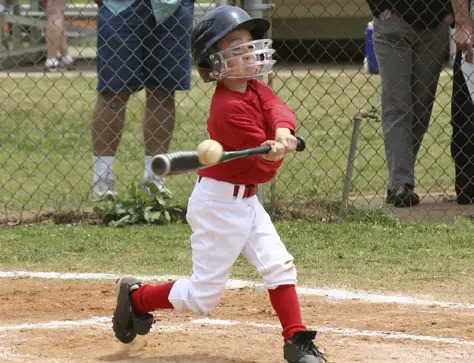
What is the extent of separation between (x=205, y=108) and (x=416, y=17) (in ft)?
14.2

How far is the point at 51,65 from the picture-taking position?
44.8 ft

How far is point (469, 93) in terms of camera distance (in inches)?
307

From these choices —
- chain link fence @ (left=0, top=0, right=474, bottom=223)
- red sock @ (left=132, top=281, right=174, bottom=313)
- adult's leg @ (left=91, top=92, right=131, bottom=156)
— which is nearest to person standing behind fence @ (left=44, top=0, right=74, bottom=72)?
chain link fence @ (left=0, top=0, right=474, bottom=223)

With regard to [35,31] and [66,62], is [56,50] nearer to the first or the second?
[66,62]

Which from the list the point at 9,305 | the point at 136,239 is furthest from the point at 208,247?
the point at 136,239

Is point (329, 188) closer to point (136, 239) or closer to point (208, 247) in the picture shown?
point (136, 239)

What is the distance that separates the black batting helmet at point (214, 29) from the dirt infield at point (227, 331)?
111 centimetres

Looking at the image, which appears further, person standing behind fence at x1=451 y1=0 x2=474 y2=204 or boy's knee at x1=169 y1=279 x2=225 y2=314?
person standing behind fence at x1=451 y1=0 x2=474 y2=204

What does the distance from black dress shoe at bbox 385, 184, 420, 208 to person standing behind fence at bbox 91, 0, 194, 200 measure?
1561 millimetres

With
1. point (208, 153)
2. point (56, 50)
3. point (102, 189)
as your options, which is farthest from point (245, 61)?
point (56, 50)

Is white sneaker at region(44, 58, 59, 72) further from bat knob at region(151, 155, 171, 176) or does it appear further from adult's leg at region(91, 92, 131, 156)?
bat knob at region(151, 155, 171, 176)

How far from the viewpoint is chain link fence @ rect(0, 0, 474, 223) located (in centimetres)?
774

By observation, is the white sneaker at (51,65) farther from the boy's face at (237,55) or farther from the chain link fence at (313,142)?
the boy's face at (237,55)

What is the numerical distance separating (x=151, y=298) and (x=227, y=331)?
419 mm
